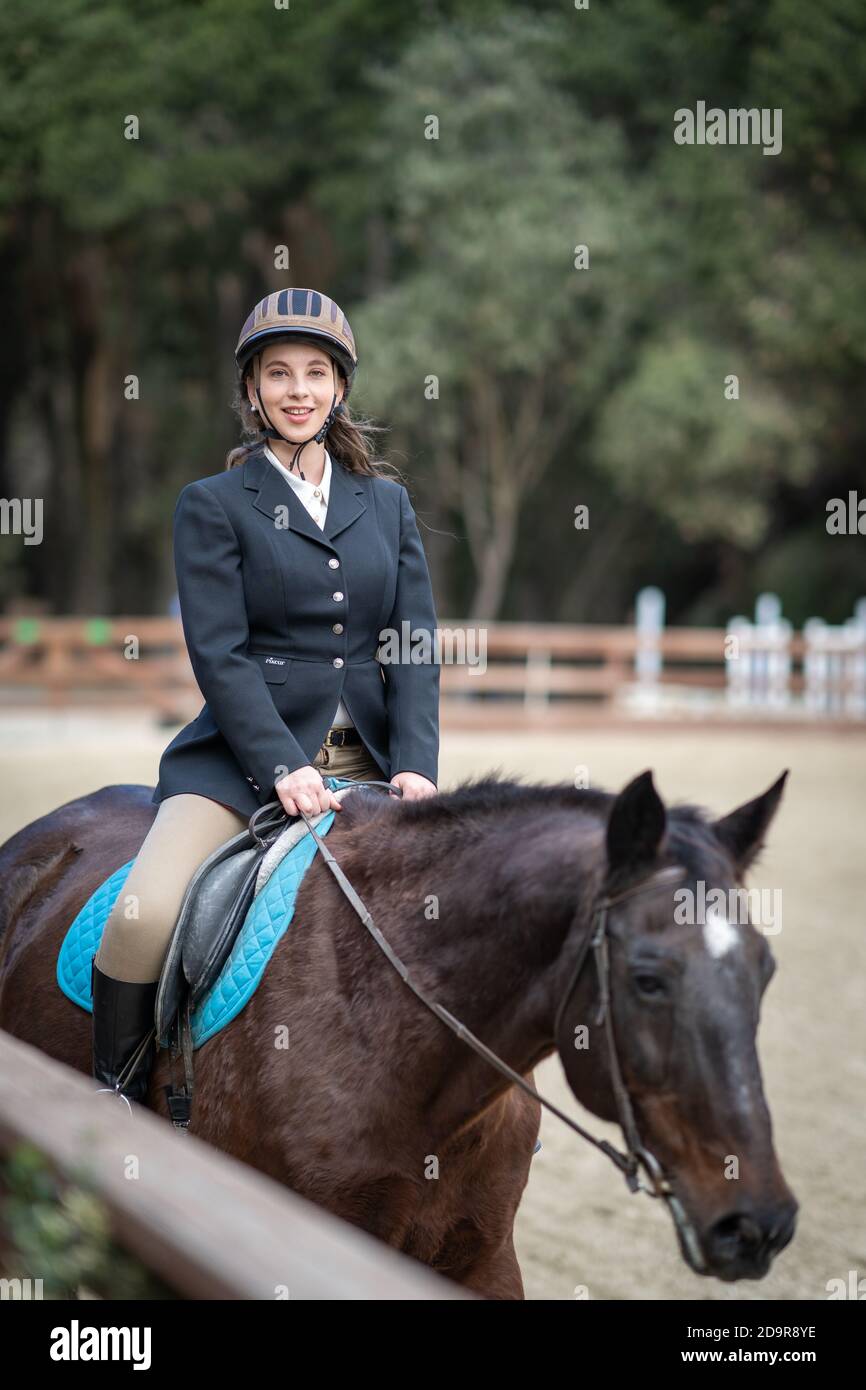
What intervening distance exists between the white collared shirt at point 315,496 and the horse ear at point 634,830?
1091 mm

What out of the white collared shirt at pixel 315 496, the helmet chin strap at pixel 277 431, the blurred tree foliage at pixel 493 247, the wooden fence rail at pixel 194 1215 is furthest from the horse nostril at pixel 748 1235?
the blurred tree foliage at pixel 493 247

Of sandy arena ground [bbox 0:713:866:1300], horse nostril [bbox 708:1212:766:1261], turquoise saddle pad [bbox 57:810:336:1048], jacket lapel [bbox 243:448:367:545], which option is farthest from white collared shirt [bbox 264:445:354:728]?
horse nostril [bbox 708:1212:766:1261]

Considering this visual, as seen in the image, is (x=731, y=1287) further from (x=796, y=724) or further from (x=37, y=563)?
(x=37, y=563)

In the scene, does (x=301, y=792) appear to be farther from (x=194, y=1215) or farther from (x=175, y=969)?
(x=194, y=1215)

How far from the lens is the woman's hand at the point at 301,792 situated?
3.01m

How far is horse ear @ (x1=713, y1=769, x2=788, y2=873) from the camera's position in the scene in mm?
2486

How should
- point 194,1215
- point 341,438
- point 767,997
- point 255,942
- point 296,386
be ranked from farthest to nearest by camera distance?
point 767,997 → point 341,438 → point 296,386 → point 255,942 → point 194,1215

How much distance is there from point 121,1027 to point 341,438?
150 cm

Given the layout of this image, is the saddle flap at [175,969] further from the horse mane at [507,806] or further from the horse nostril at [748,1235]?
the horse nostril at [748,1235]

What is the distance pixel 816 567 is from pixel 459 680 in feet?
33.2

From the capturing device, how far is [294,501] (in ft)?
10.6

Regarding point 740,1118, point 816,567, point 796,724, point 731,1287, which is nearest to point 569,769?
point 796,724

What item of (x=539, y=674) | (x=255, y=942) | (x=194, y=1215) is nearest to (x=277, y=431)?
(x=255, y=942)
